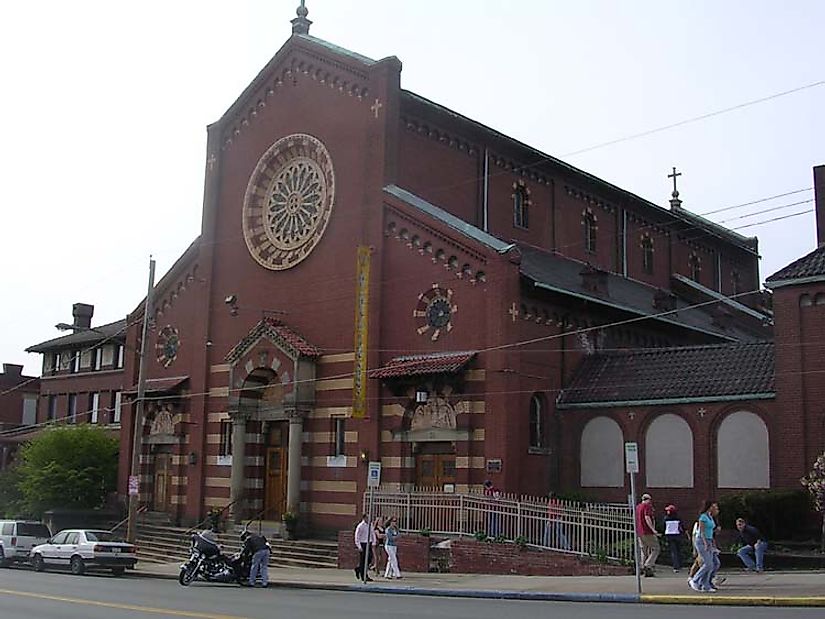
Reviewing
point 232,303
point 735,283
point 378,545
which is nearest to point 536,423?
point 378,545

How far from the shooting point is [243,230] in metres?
41.3

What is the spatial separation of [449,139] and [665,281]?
1613 cm

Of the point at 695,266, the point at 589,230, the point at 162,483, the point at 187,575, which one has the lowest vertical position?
the point at 187,575

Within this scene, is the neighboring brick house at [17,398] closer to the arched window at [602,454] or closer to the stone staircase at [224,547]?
the stone staircase at [224,547]

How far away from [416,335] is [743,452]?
10.5 meters

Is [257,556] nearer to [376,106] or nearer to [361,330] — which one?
[361,330]

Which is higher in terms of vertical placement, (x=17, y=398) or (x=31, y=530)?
(x=17, y=398)

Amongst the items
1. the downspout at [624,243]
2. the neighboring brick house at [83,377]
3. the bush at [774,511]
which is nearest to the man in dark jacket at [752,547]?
the bush at [774,511]

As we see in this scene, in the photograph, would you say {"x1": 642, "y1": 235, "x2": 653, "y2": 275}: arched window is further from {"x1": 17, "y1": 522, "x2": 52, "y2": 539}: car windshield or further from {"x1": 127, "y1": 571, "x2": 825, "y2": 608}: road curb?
{"x1": 17, "y1": 522, "x2": 52, "y2": 539}: car windshield

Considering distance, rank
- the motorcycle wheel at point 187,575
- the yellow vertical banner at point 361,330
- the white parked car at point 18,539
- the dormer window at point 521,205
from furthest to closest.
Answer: the dormer window at point 521,205, the white parked car at point 18,539, the yellow vertical banner at point 361,330, the motorcycle wheel at point 187,575

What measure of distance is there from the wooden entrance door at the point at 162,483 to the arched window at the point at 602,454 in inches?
679

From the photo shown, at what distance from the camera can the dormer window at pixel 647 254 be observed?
4881 centimetres

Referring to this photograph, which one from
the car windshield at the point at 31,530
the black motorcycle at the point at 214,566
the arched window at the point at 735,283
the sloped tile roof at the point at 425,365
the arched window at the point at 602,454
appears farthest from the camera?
the arched window at the point at 735,283

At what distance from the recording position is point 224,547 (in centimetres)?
3600
